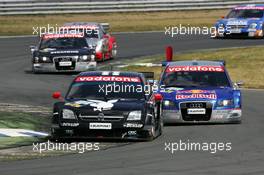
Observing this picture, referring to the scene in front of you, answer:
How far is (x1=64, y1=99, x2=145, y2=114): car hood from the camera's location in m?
16.4

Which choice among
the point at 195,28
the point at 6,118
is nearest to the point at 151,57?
the point at 195,28

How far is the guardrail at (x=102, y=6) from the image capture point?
4838cm

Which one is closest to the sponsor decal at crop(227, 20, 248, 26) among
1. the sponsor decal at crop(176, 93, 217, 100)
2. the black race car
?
the sponsor decal at crop(176, 93, 217, 100)

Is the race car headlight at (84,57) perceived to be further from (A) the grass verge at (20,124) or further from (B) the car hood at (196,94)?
(B) the car hood at (196,94)

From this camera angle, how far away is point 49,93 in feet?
81.7

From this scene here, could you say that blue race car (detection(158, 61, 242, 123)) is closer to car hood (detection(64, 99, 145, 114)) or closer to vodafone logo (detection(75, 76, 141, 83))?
vodafone logo (detection(75, 76, 141, 83))

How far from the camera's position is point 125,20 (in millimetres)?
50094

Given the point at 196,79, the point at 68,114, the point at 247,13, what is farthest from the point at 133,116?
the point at 247,13

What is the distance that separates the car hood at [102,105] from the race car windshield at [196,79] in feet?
10.5

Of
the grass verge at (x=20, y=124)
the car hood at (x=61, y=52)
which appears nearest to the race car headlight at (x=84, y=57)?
the car hood at (x=61, y=52)

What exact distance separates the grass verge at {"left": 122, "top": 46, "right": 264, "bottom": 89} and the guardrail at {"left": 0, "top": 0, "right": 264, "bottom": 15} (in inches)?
587

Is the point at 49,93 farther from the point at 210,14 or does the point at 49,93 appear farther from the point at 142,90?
the point at 210,14

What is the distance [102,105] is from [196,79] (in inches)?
156

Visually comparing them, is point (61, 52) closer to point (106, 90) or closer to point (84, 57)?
point (84, 57)
